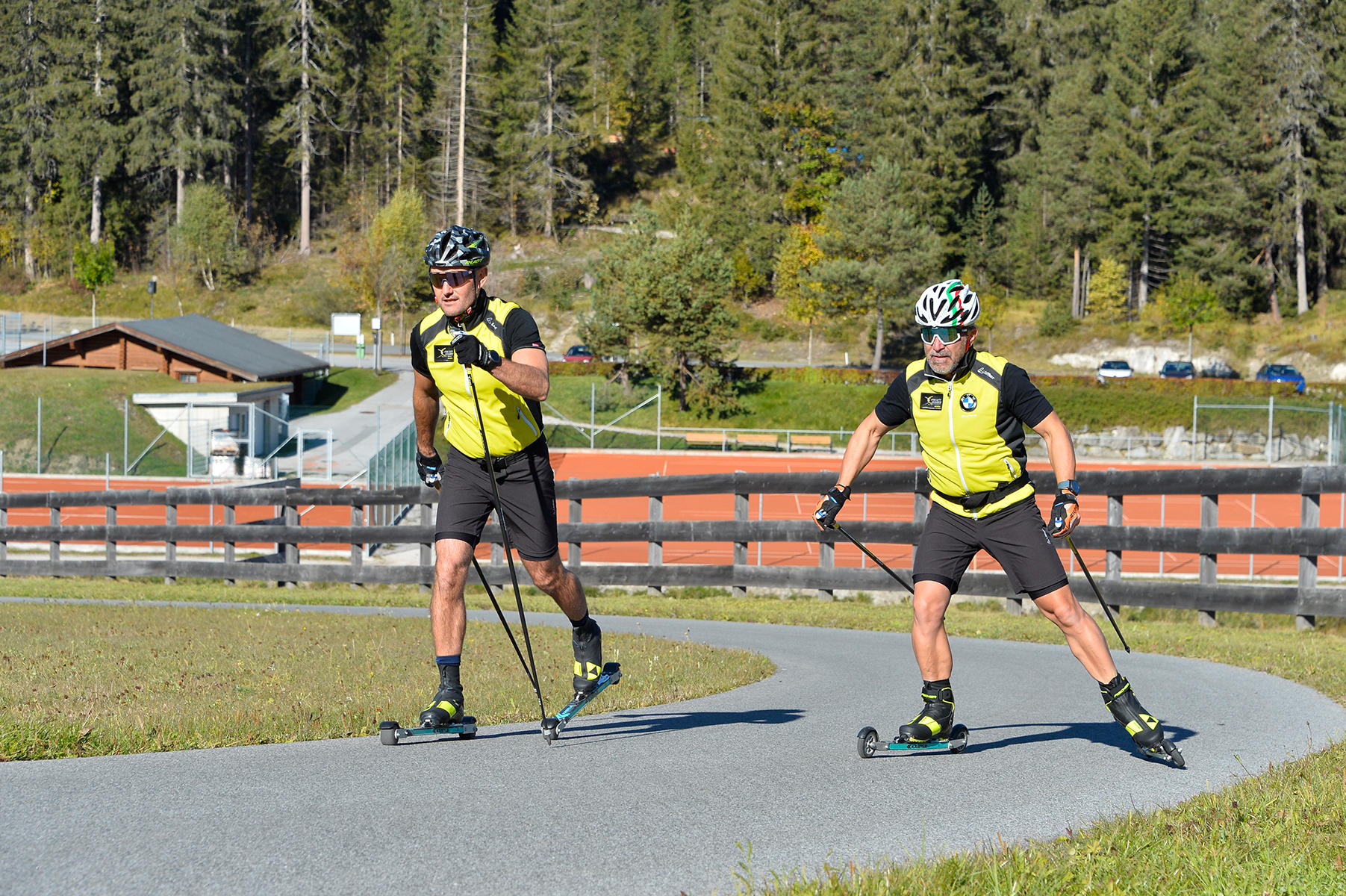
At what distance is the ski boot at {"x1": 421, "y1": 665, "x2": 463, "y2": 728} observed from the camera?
19.7 ft

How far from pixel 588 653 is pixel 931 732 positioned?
1.82 m

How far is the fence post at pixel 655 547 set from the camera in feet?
48.1

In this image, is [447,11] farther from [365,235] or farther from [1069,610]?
[1069,610]

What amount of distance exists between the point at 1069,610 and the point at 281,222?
11431 centimetres

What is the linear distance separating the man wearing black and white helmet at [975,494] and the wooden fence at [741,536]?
7.80ft

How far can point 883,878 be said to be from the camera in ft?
12.4

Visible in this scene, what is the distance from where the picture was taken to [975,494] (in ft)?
20.5

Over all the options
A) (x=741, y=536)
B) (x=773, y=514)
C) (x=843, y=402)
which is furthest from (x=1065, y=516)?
(x=843, y=402)

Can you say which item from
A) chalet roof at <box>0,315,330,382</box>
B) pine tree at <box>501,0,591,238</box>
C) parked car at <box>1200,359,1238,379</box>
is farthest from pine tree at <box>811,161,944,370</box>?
pine tree at <box>501,0,591,238</box>

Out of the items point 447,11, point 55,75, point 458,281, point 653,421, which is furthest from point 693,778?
point 55,75

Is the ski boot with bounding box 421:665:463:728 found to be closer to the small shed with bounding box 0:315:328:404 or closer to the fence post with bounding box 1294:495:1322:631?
the fence post with bounding box 1294:495:1322:631

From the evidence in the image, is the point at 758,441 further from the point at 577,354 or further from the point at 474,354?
the point at 474,354

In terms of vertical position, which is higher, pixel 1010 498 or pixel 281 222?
pixel 281 222

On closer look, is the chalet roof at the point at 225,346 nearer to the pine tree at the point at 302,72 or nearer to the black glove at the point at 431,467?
the pine tree at the point at 302,72
